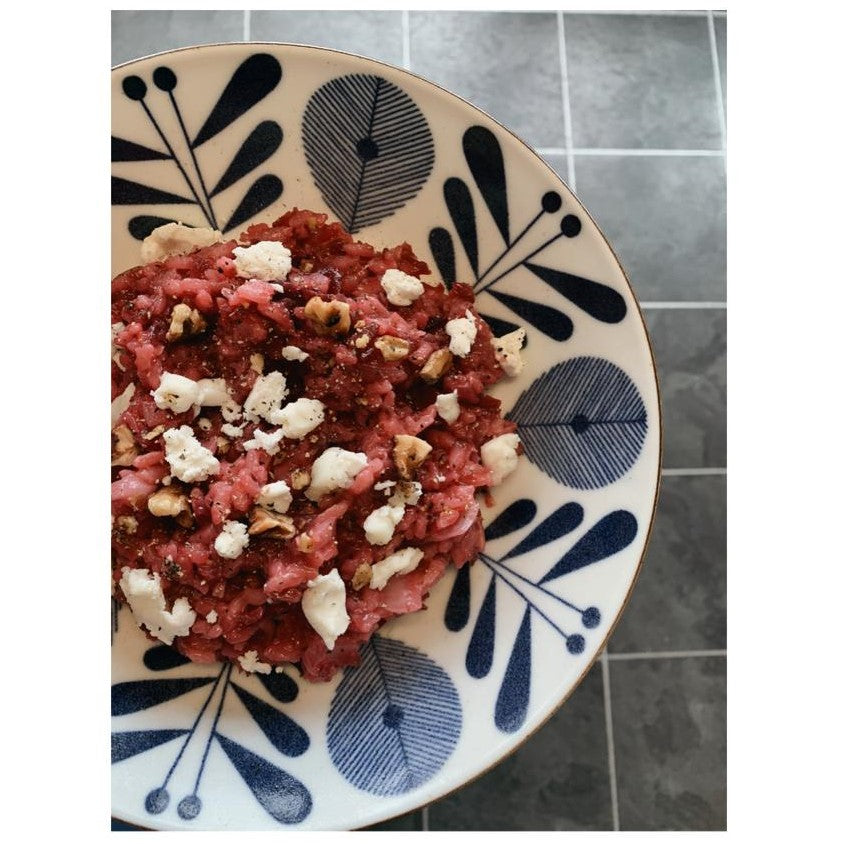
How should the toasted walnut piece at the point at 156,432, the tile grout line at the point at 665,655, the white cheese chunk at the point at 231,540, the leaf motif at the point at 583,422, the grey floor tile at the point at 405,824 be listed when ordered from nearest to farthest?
the white cheese chunk at the point at 231,540, the toasted walnut piece at the point at 156,432, the leaf motif at the point at 583,422, the grey floor tile at the point at 405,824, the tile grout line at the point at 665,655

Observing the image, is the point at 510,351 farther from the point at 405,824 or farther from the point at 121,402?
the point at 405,824

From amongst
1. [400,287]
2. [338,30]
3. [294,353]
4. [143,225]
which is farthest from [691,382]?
[143,225]

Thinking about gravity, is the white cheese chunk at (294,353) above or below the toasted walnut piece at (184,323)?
below

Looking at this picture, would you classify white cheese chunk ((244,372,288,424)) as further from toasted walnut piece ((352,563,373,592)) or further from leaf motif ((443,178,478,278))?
leaf motif ((443,178,478,278))

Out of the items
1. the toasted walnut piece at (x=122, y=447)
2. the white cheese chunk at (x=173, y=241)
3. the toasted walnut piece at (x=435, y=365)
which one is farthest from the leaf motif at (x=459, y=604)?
the white cheese chunk at (x=173, y=241)

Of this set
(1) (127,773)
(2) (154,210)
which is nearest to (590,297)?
(2) (154,210)

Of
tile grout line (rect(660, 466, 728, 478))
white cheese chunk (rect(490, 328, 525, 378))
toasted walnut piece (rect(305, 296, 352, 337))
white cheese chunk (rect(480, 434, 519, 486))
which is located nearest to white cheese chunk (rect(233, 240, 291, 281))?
toasted walnut piece (rect(305, 296, 352, 337))

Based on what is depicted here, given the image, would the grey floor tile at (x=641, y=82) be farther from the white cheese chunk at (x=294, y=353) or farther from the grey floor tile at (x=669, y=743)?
the grey floor tile at (x=669, y=743)
